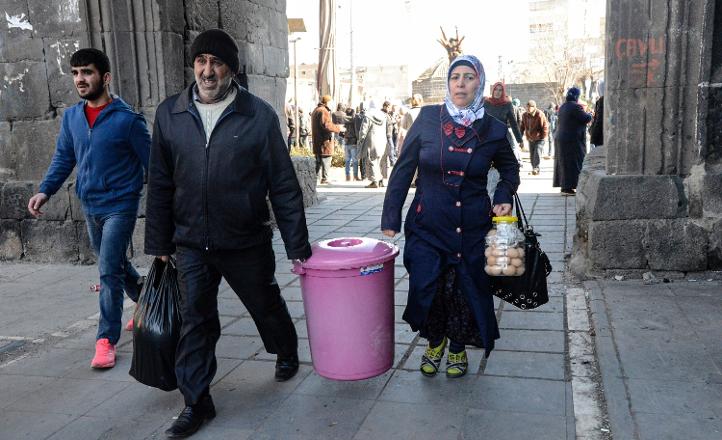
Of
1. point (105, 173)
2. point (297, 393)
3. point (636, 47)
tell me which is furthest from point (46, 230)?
point (636, 47)

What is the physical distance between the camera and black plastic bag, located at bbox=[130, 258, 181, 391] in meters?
3.39

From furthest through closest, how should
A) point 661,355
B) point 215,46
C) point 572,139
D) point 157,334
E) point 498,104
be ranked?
1. point 572,139
2. point 498,104
3. point 661,355
4. point 157,334
5. point 215,46

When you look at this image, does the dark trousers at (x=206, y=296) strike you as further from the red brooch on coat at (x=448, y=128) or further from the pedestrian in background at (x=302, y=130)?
the pedestrian in background at (x=302, y=130)

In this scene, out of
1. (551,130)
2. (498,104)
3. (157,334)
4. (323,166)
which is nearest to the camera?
(157,334)

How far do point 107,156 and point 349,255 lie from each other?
1812mm

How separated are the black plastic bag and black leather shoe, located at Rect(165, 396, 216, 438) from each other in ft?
0.67

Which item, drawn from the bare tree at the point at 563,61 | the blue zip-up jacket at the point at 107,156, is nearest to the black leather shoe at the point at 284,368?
the blue zip-up jacket at the point at 107,156

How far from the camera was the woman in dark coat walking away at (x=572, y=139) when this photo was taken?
10.6 meters

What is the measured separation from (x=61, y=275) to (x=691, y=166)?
18.8ft

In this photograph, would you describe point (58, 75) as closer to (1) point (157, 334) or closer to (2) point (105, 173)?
(2) point (105, 173)

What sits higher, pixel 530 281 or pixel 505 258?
pixel 505 258

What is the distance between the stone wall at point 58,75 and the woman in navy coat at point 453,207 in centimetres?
393

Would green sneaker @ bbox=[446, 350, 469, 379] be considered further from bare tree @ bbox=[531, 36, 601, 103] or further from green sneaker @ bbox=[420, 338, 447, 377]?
bare tree @ bbox=[531, 36, 601, 103]

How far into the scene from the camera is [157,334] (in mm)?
3379
